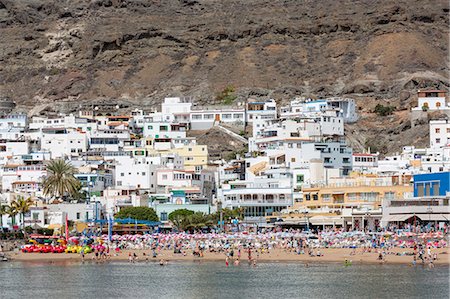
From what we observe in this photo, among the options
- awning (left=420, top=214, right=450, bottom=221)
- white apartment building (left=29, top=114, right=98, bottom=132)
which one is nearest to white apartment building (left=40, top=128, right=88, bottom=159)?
white apartment building (left=29, top=114, right=98, bottom=132)

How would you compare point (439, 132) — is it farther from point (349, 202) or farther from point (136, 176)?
point (349, 202)

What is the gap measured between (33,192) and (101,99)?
59.1 meters

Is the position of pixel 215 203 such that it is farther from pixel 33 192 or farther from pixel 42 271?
pixel 42 271

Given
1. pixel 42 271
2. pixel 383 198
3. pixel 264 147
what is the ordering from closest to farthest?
pixel 42 271, pixel 383 198, pixel 264 147

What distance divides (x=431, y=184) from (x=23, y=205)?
112 ft

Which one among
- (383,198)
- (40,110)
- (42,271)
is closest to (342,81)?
(40,110)

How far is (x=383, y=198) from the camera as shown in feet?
388

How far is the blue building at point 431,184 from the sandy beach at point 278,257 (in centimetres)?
1018

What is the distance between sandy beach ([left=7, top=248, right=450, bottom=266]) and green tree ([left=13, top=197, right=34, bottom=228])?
7989 millimetres

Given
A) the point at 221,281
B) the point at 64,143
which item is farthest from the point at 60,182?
the point at 221,281

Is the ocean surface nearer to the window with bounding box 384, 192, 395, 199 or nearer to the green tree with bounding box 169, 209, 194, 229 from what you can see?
the window with bounding box 384, 192, 395, 199

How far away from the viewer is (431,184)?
11650 cm

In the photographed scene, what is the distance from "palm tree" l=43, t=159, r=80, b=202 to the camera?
131750mm

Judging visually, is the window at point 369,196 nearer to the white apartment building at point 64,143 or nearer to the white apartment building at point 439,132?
the white apartment building at point 439,132
